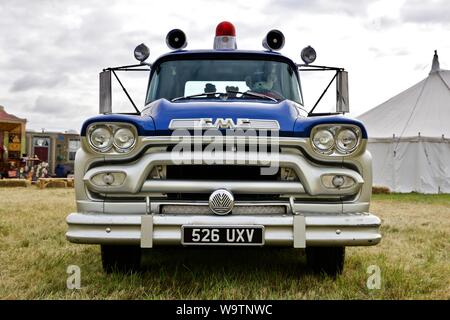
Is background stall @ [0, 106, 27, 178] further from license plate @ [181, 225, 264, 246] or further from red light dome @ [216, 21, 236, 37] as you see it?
license plate @ [181, 225, 264, 246]

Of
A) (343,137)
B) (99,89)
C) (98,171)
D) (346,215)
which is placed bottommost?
(346,215)

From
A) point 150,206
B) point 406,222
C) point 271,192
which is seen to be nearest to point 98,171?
point 150,206

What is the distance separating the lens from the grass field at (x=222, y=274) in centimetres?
311

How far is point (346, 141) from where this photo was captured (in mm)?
3082

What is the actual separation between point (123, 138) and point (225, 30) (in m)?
2.26

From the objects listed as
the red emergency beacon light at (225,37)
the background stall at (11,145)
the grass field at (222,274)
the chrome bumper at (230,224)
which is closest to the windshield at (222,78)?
the red emergency beacon light at (225,37)

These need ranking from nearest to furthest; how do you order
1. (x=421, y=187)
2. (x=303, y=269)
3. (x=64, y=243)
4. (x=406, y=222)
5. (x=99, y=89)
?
1. (x=303, y=269)
2. (x=99, y=89)
3. (x=64, y=243)
4. (x=406, y=222)
5. (x=421, y=187)

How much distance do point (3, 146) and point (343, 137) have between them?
18.0 metres

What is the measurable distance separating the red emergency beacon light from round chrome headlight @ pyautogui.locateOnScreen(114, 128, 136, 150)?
6.78 ft

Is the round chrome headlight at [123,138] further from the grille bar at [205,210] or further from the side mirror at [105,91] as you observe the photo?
the side mirror at [105,91]

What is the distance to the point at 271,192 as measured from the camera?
2.96 meters

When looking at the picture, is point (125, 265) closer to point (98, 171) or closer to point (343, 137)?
point (98, 171)

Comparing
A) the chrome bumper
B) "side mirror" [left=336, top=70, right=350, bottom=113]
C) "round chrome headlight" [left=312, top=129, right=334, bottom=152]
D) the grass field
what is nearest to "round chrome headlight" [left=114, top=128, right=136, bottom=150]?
the chrome bumper

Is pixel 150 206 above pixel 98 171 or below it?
below
